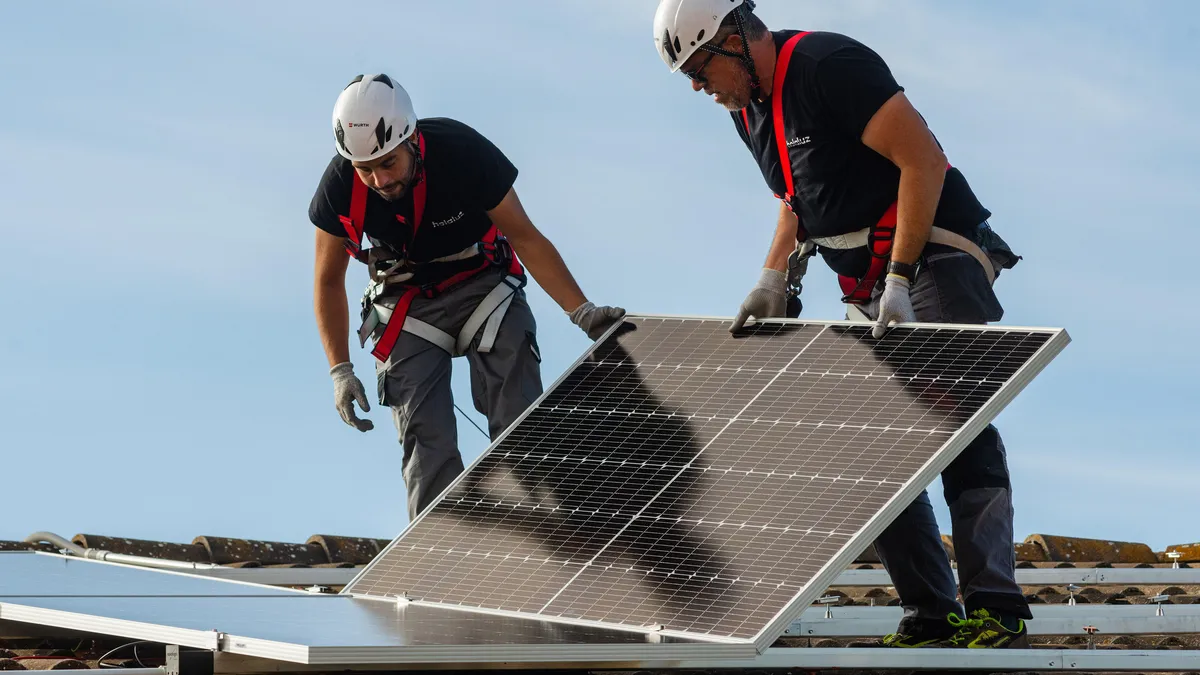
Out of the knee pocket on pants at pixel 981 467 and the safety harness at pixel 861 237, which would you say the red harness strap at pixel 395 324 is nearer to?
the safety harness at pixel 861 237

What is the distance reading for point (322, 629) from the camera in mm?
5020

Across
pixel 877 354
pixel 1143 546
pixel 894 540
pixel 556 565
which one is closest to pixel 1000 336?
pixel 877 354

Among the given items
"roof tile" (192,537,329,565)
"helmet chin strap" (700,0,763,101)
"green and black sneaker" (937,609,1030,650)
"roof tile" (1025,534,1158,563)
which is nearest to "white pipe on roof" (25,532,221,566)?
"roof tile" (192,537,329,565)

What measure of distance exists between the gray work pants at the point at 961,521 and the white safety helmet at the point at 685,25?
1318 millimetres

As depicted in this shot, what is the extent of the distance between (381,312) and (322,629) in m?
3.36

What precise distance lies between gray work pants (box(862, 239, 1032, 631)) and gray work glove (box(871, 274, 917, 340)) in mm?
246

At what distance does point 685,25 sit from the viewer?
22.0 feet

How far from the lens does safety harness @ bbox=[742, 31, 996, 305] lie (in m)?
6.70

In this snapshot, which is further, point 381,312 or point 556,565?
point 381,312

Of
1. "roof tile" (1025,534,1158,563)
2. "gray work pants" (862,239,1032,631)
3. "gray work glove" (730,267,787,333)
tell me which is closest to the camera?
"gray work pants" (862,239,1032,631)

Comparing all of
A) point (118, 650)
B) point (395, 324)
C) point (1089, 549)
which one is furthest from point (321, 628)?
point (1089, 549)

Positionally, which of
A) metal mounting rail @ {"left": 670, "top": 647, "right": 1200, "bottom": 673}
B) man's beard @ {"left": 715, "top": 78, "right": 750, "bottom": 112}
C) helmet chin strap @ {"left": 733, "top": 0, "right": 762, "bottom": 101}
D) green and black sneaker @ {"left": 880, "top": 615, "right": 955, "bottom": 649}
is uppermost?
helmet chin strap @ {"left": 733, "top": 0, "right": 762, "bottom": 101}

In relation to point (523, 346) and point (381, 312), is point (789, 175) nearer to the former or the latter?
point (523, 346)

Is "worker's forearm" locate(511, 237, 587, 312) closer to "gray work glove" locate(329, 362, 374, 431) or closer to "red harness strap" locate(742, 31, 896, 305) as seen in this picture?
"gray work glove" locate(329, 362, 374, 431)
